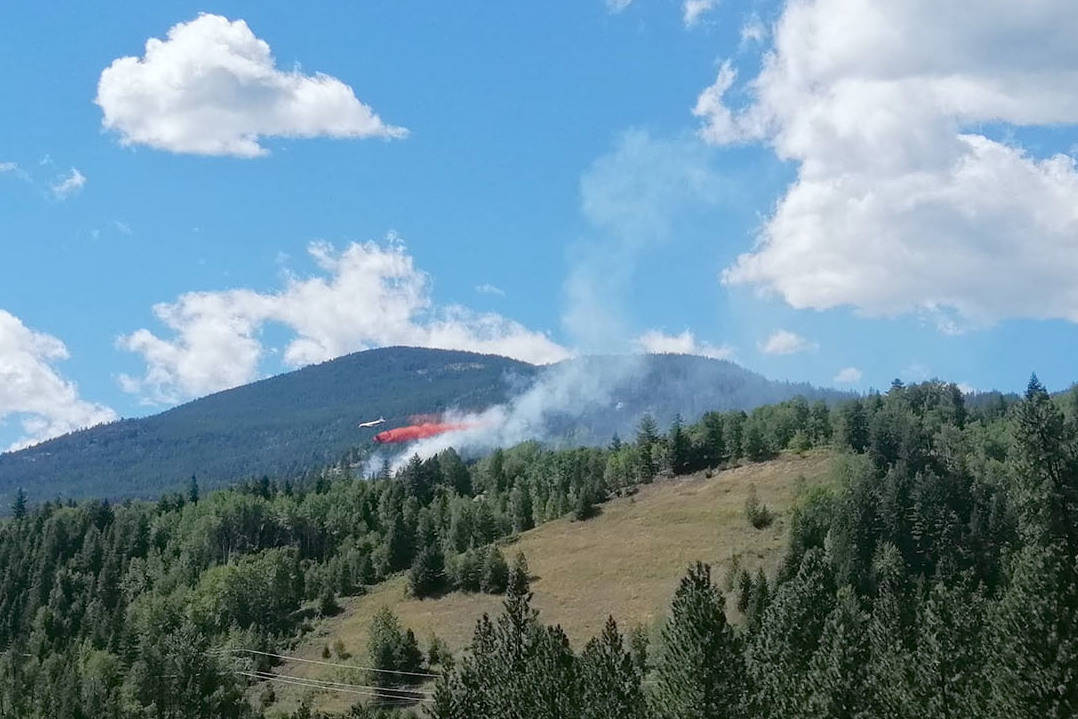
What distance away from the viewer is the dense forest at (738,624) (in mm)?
63688

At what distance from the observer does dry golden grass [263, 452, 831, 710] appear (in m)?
141

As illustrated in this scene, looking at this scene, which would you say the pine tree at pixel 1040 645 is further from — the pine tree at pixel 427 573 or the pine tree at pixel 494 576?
the pine tree at pixel 427 573

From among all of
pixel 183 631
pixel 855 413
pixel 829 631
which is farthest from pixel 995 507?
pixel 183 631

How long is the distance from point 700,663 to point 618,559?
103 meters

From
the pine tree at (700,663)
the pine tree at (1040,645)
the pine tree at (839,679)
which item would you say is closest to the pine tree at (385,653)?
the pine tree at (839,679)

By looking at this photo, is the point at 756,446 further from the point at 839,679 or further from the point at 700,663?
the point at 700,663

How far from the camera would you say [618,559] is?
15850 centimetres

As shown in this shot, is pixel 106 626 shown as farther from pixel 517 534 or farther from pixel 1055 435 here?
pixel 1055 435

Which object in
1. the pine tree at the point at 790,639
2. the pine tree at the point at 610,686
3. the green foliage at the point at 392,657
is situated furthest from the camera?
the green foliage at the point at 392,657

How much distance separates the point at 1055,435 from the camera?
7050 cm

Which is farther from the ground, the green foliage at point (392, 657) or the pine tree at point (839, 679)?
the pine tree at point (839, 679)

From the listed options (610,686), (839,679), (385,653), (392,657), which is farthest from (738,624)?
(610,686)

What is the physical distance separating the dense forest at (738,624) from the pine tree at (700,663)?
0.10 metres

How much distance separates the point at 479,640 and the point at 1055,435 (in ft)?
115
